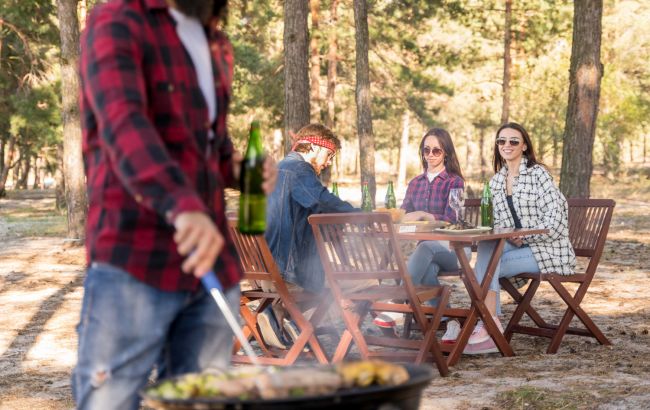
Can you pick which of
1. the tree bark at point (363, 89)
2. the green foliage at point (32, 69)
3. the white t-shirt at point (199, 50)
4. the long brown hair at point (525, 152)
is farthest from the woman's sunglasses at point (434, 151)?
the green foliage at point (32, 69)

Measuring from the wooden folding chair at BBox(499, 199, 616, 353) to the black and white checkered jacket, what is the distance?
111 millimetres

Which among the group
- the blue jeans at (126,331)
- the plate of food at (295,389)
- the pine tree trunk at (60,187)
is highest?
the blue jeans at (126,331)

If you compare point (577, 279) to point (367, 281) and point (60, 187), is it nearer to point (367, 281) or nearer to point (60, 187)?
point (367, 281)

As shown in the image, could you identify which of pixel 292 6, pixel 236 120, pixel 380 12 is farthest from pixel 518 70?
pixel 292 6

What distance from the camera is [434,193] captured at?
8422mm

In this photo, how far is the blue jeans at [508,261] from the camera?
24.8ft

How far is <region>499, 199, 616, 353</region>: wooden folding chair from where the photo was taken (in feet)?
24.8

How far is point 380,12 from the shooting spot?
106 ft

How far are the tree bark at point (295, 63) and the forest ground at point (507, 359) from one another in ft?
9.22

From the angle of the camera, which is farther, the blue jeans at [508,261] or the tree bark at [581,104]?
the tree bark at [581,104]

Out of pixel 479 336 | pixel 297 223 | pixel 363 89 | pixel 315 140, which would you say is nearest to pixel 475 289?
pixel 479 336

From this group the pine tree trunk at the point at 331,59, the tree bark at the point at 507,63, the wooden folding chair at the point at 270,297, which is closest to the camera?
the wooden folding chair at the point at 270,297

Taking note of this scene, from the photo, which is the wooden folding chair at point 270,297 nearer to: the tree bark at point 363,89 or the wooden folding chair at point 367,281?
the wooden folding chair at point 367,281

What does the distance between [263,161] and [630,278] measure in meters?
9.58
